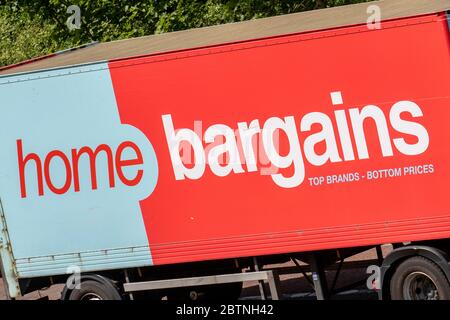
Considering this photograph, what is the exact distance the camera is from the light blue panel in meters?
13.0

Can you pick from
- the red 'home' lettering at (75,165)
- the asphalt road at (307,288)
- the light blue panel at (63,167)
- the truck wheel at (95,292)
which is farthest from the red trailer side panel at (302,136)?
the asphalt road at (307,288)

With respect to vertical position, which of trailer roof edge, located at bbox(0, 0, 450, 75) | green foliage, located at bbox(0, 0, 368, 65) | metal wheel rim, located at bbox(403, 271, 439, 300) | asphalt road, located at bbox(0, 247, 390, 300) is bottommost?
asphalt road, located at bbox(0, 247, 390, 300)

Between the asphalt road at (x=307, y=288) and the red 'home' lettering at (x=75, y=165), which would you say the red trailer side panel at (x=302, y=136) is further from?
the asphalt road at (x=307, y=288)

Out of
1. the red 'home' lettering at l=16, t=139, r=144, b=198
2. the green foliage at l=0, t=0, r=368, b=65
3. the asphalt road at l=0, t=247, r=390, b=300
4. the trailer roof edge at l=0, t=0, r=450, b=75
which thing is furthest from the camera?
the green foliage at l=0, t=0, r=368, b=65

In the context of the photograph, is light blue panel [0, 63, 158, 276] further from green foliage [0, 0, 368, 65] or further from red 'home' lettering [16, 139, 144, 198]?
green foliage [0, 0, 368, 65]

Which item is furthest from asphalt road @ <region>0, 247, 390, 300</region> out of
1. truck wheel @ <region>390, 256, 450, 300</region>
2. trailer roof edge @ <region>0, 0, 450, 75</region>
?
trailer roof edge @ <region>0, 0, 450, 75</region>

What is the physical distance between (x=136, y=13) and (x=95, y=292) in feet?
34.1

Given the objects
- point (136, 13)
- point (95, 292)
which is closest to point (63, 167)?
point (95, 292)

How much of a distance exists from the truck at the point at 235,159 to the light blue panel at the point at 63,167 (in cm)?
2

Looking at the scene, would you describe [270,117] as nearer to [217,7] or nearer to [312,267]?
[312,267]

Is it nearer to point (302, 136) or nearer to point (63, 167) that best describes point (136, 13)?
point (63, 167)

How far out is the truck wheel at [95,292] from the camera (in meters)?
13.4

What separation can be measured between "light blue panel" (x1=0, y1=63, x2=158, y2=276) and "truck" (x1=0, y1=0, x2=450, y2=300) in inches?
0.7

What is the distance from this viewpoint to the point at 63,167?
43.7 feet
